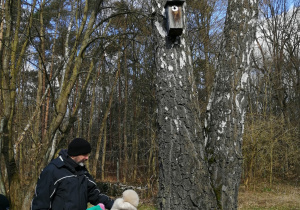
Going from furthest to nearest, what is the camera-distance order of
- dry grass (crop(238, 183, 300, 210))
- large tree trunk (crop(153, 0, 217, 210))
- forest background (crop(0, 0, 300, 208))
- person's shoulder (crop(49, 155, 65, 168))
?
dry grass (crop(238, 183, 300, 210)), forest background (crop(0, 0, 300, 208)), person's shoulder (crop(49, 155, 65, 168)), large tree trunk (crop(153, 0, 217, 210))

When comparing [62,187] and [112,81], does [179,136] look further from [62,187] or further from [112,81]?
[112,81]

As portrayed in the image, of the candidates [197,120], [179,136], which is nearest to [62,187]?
[179,136]

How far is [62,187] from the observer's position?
9.59ft

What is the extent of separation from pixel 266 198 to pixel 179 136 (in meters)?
11.9

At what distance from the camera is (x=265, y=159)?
1586cm

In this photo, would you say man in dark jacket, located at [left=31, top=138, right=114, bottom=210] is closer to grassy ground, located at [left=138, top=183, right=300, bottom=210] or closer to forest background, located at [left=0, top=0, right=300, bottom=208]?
forest background, located at [left=0, top=0, right=300, bottom=208]

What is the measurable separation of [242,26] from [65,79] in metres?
6.48

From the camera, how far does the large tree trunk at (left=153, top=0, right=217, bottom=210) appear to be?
2.71 m

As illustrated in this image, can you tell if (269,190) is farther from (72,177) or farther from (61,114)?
(72,177)

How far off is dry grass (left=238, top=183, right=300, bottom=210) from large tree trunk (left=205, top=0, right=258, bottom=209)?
28.8 feet

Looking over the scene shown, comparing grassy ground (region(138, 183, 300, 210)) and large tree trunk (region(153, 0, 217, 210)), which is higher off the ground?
large tree trunk (region(153, 0, 217, 210))

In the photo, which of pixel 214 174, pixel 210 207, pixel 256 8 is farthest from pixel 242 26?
pixel 210 207

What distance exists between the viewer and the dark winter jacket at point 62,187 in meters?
2.84

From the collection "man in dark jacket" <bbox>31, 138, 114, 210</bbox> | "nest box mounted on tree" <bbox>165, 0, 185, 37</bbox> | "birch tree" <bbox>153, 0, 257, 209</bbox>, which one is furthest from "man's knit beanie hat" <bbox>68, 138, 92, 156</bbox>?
"nest box mounted on tree" <bbox>165, 0, 185, 37</bbox>
